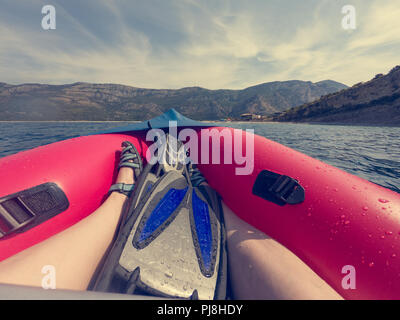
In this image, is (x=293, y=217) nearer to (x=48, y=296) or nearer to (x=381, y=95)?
(x=48, y=296)

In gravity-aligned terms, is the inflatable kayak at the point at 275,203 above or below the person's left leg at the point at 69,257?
above

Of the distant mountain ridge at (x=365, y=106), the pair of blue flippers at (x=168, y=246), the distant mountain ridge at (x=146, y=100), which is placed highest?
the distant mountain ridge at (x=146, y=100)

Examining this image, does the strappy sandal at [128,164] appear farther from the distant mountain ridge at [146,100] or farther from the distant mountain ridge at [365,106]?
the distant mountain ridge at [146,100]

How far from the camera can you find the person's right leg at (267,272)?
843 millimetres

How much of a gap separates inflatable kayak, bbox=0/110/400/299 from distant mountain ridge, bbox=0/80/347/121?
89.4 metres

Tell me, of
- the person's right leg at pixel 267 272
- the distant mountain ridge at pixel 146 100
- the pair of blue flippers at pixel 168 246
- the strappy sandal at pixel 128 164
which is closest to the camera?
the person's right leg at pixel 267 272

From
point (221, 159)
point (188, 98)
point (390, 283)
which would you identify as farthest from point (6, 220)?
point (188, 98)

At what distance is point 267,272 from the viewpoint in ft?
3.13

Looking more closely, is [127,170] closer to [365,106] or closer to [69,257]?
[69,257]

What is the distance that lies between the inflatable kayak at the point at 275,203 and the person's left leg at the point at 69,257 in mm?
287

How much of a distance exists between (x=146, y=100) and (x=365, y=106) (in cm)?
12511

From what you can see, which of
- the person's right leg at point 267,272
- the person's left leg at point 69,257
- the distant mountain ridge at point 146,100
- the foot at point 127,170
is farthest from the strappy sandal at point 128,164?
the distant mountain ridge at point 146,100

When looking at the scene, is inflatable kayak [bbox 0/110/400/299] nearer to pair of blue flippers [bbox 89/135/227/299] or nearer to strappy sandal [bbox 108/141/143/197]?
strappy sandal [bbox 108/141/143/197]

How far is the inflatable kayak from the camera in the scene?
926 mm
